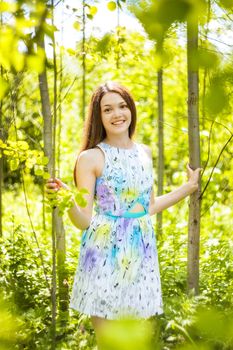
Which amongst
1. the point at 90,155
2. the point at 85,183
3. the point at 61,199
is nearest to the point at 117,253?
the point at 85,183

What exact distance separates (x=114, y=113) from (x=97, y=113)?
12 centimetres

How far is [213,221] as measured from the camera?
15.8 ft

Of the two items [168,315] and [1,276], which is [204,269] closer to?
[168,315]

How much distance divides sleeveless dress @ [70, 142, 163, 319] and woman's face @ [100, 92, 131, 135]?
9cm

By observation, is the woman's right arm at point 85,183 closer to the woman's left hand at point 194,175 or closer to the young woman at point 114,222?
the young woman at point 114,222

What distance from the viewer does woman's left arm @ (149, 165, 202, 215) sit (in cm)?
250

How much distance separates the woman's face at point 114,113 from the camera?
240 cm

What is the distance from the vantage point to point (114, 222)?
2340 mm

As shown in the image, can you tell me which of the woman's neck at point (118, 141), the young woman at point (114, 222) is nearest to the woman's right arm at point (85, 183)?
A: the young woman at point (114, 222)

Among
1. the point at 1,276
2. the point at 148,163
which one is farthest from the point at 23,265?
the point at 148,163

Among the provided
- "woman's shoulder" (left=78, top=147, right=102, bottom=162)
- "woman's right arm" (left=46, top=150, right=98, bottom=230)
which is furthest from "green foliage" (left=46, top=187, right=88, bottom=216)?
"woman's shoulder" (left=78, top=147, right=102, bottom=162)

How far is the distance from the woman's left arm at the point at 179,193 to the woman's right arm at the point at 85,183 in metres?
0.39

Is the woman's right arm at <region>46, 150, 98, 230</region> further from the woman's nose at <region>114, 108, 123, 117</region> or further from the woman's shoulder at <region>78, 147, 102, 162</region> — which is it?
the woman's nose at <region>114, 108, 123, 117</region>

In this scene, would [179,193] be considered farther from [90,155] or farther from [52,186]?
[52,186]
